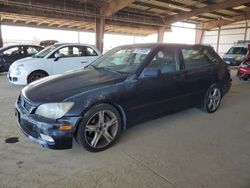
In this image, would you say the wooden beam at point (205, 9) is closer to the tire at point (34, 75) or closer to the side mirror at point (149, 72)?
the tire at point (34, 75)

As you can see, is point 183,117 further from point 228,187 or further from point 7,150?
point 7,150

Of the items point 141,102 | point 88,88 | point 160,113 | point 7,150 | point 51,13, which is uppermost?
point 51,13

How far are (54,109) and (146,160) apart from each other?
4.09 feet

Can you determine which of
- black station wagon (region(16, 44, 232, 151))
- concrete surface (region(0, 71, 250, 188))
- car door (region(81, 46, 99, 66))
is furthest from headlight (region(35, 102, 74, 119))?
car door (region(81, 46, 99, 66))

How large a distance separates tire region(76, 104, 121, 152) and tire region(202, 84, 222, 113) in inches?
86.5

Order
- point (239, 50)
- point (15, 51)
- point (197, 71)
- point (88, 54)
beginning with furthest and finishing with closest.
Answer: point (239, 50), point (15, 51), point (88, 54), point (197, 71)

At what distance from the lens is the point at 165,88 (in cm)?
329

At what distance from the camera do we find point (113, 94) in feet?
8.86

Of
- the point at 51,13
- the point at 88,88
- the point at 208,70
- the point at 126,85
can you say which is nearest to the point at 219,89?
the point at 208,70

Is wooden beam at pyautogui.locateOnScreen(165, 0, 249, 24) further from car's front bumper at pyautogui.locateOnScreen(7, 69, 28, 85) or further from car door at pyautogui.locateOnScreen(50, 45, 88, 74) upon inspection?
car's front bumper at pyautogui.locateOnScreen(7, 69, 28, 85)

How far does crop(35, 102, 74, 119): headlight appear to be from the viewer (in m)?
2.38

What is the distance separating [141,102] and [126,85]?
375 millimetres

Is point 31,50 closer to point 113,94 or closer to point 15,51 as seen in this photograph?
point 15,51

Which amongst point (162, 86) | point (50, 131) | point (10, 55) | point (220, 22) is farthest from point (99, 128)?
point (220, 22)
